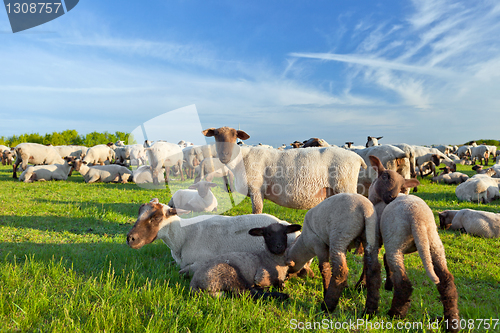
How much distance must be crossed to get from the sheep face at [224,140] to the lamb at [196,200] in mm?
2609

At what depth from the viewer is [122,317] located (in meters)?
2.87

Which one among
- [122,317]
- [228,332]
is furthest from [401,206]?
[122,317]

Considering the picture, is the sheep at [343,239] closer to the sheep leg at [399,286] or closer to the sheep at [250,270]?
the sheep leg at [399,286]

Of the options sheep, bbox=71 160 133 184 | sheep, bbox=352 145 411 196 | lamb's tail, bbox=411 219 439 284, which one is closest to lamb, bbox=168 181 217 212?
sheep, bbox=352 145 411 196

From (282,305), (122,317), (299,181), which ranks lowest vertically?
(282,305)

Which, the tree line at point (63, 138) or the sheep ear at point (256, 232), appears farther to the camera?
the tree line at point (63, 138)

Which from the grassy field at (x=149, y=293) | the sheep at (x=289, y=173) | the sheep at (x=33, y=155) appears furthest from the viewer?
the sheep at (x=33, y=155)

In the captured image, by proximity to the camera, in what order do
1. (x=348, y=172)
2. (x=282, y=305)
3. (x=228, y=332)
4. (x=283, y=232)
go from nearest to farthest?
(x=228, y=332), (x=282, y=305), (x=283, y=232), (x=348, y=172)

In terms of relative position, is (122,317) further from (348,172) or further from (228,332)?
(348,172)

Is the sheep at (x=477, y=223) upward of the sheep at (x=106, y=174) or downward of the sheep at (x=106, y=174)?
downward

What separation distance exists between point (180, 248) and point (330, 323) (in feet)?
8.91

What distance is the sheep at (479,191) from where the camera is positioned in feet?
35.6

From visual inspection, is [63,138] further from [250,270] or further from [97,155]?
[250,270]

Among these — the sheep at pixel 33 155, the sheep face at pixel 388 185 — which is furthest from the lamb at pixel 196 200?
the sheep at pixel 33 155
